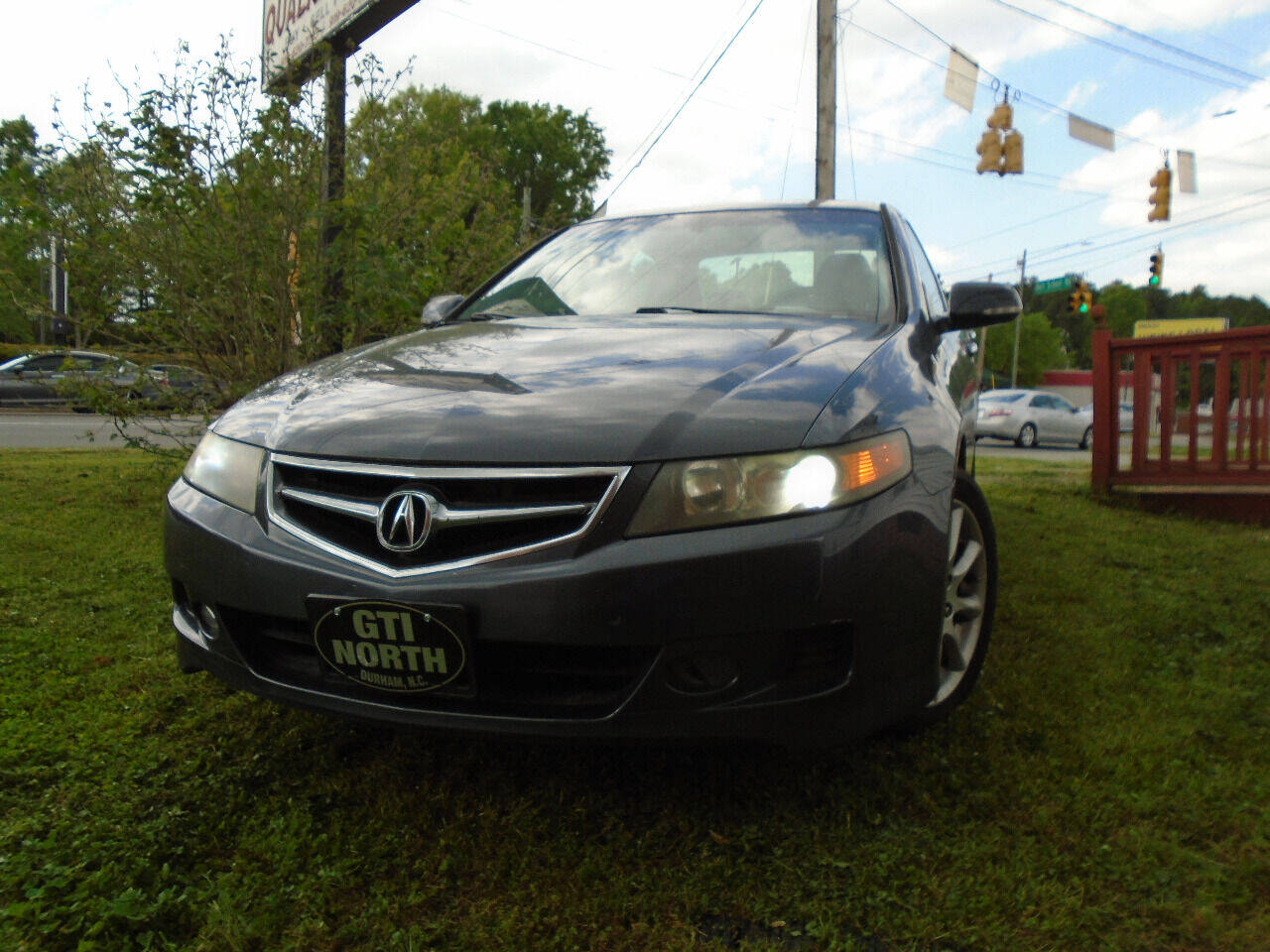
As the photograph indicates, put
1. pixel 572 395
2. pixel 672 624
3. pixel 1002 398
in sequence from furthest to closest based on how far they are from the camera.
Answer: pixel 1002 398 < pixel 572 395 < pixel 672 624

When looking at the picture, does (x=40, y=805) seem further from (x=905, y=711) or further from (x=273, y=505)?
(x=905, y=711)

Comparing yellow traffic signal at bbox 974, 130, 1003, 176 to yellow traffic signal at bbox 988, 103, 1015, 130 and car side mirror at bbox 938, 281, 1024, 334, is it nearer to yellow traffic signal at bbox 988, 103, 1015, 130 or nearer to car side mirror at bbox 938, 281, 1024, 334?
yellow traffic signal at bbox 988, 103, 1015, 130

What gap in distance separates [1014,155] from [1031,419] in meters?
13.4

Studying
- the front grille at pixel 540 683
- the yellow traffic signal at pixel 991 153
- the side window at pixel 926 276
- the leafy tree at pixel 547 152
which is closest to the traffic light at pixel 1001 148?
the yellow traffic signal at pixel 991 153

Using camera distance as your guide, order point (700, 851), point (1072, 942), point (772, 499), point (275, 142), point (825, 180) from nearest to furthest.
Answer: point (1072, 942) < point (772, 499) < point (700, 851) < point (275, 142) < point (825, 180)

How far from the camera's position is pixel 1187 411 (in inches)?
260

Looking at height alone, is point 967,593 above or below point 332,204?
below

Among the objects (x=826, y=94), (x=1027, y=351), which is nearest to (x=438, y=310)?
(x=826, y=94)

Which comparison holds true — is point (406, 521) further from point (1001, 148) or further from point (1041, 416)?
point (1041, 416)

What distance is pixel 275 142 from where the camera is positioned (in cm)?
502

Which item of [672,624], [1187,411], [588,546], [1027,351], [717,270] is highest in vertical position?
[1027,351]

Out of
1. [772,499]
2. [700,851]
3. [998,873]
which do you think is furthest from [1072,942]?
[772,499]

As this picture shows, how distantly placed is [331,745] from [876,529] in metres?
1.38

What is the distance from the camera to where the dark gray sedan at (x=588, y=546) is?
1.77 m
